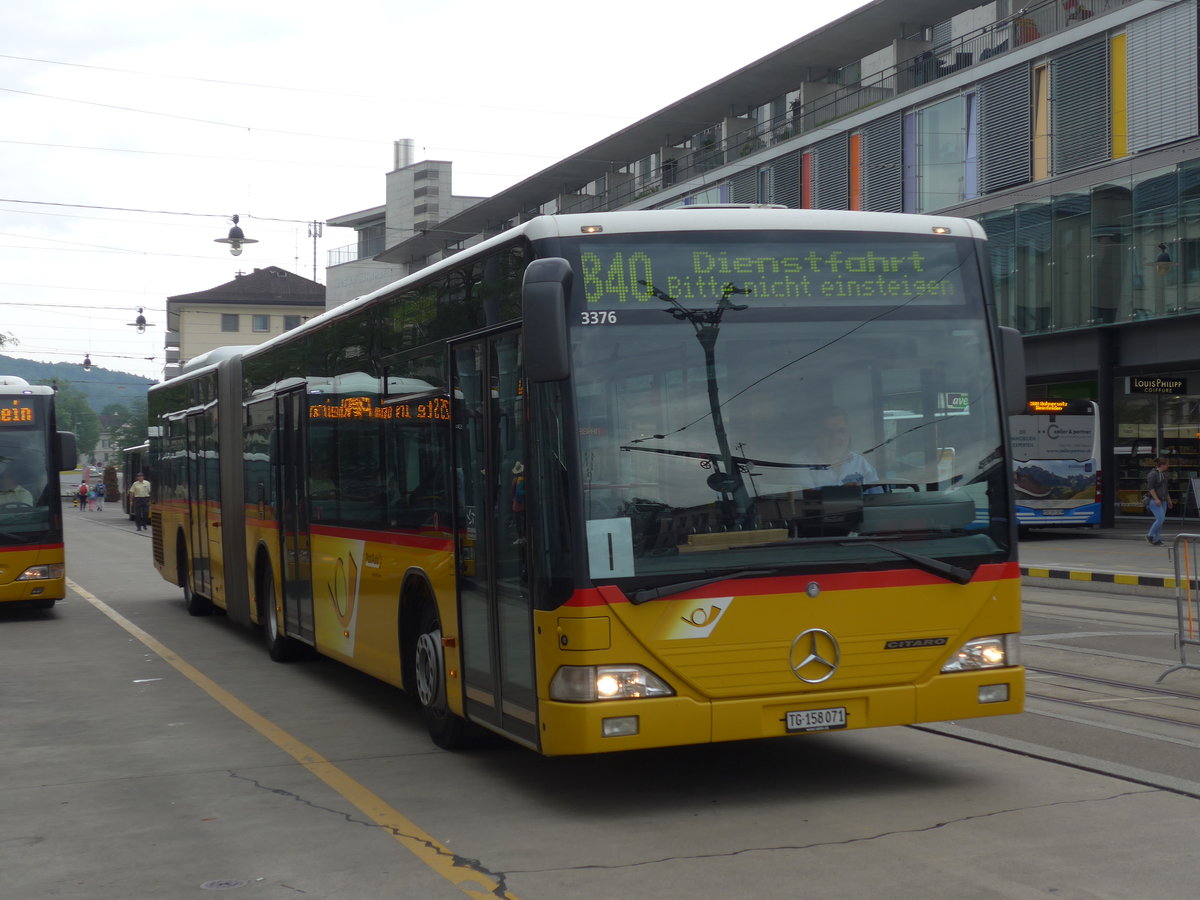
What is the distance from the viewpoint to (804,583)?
6.69m

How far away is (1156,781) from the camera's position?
7113 millimetres

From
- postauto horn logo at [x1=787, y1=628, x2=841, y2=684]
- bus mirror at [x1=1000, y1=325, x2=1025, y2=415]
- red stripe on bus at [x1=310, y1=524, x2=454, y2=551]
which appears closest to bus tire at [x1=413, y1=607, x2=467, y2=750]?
red stripe on bus at [x1=310, y1=524, x2=454, y2=551]

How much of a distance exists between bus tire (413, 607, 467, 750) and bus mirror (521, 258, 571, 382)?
2496mm

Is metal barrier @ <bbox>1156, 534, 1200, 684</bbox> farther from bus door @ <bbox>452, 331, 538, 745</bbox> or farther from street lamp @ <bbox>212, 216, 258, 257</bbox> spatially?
street lamp @ <bbox>212, 216, 258, 257</bbox>

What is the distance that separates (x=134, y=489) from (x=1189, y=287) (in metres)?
34.7

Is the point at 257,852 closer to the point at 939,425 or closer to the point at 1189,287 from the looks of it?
the point at 939,425

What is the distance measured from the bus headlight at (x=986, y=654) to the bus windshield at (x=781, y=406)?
0.41m

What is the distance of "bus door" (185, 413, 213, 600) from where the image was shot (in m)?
16.3

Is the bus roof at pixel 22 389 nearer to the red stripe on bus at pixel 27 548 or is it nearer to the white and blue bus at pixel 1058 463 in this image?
the red stripe on bus at pixel 27 548

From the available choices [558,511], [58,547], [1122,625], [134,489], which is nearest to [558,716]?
[558,511]

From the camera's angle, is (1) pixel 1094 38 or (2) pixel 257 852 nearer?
(2) pixel 257 852

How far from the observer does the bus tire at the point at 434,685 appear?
833 centimetres

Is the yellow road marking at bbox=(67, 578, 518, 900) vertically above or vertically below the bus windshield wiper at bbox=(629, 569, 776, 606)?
below

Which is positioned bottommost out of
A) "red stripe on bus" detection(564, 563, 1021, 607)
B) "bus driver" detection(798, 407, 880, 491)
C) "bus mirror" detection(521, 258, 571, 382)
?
"red stripe on bus" detection(564, 563, 1021, 607)
